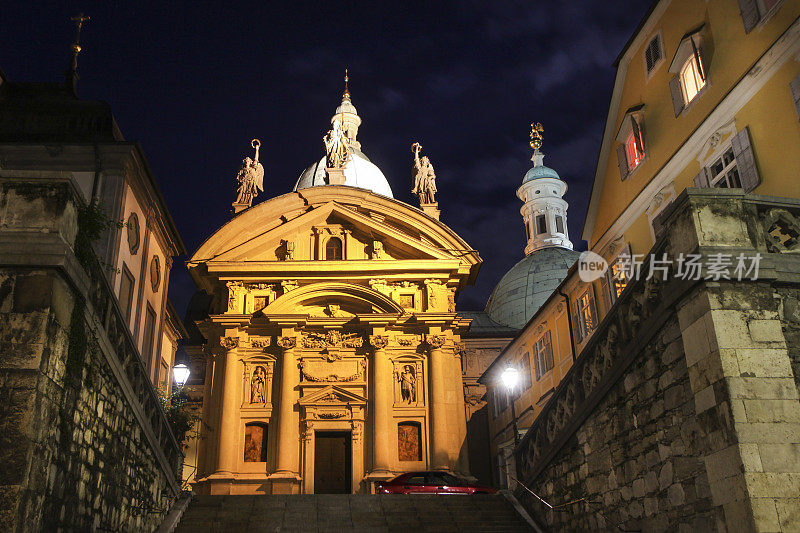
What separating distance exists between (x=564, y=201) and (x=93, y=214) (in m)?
54.7

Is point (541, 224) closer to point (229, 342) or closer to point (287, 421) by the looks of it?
point (229, 342)

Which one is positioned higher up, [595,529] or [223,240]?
[223,240]

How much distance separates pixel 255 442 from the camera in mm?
27625

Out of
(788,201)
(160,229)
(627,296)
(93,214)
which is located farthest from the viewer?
(160,229)

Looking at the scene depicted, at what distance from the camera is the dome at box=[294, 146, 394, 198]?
54.2 m

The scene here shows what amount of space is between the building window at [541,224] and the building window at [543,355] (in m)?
29.2

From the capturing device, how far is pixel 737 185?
50.0 ft

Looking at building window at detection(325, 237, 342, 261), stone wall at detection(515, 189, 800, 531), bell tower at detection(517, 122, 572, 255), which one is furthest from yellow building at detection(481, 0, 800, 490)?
bell tower at detection(517, 122, 572, 255)

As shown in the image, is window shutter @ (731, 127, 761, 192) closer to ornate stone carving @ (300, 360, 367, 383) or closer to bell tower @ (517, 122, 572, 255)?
ornate stone carving @ (300, 360, 367, 383)

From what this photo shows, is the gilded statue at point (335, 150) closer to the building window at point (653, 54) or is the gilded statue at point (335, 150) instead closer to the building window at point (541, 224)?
the building window at point (653, 54)

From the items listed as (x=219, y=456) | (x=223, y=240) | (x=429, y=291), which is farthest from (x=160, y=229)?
(x=429, y=291)

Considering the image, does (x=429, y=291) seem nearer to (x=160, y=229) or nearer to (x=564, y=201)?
(x=160, y=229)

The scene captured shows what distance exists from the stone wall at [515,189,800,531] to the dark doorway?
58.8 ft

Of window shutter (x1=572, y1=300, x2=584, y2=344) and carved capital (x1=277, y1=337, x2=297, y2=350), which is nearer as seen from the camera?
window shutter (x1=572, y1=300, x2=584, y2=344)
